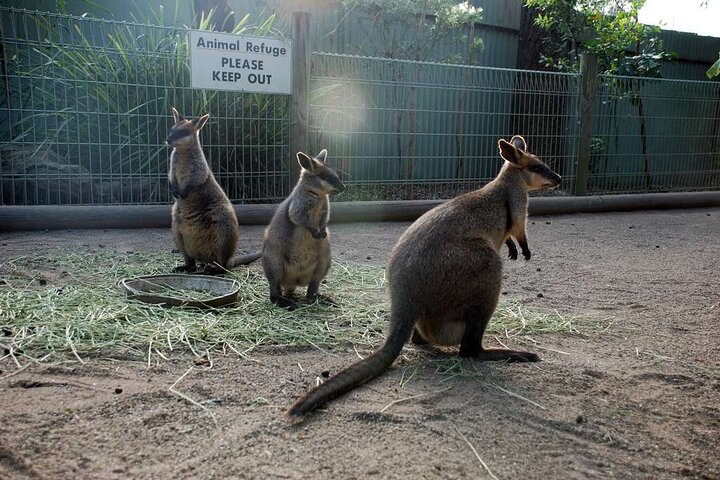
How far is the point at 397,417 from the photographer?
2.60m

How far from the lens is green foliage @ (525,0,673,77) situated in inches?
424

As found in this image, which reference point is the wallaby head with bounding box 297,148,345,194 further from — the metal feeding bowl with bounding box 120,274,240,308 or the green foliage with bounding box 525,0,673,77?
the green foliage with bounding box 525,0,673,77

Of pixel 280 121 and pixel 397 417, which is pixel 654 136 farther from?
pixel 397 417

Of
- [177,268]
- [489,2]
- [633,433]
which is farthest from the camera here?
[489,2]

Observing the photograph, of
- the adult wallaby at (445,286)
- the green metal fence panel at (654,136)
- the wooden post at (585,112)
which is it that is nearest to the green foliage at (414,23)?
the wooden post at (585,112)

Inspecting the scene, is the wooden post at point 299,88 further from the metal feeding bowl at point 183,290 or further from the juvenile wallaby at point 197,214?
the metal feeding bowl at point 183,290

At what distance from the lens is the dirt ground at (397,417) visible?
2.22 meters

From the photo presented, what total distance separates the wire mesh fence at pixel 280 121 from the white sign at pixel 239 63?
0.32 meters

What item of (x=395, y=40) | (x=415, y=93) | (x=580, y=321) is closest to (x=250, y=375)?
(x=580, y=321)

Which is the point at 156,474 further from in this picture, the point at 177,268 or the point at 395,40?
the point at 395,40

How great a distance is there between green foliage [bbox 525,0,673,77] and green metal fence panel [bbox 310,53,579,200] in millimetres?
1708

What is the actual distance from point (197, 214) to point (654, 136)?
27.7ft

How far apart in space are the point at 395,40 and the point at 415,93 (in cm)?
237

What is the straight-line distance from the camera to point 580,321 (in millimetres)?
4195
